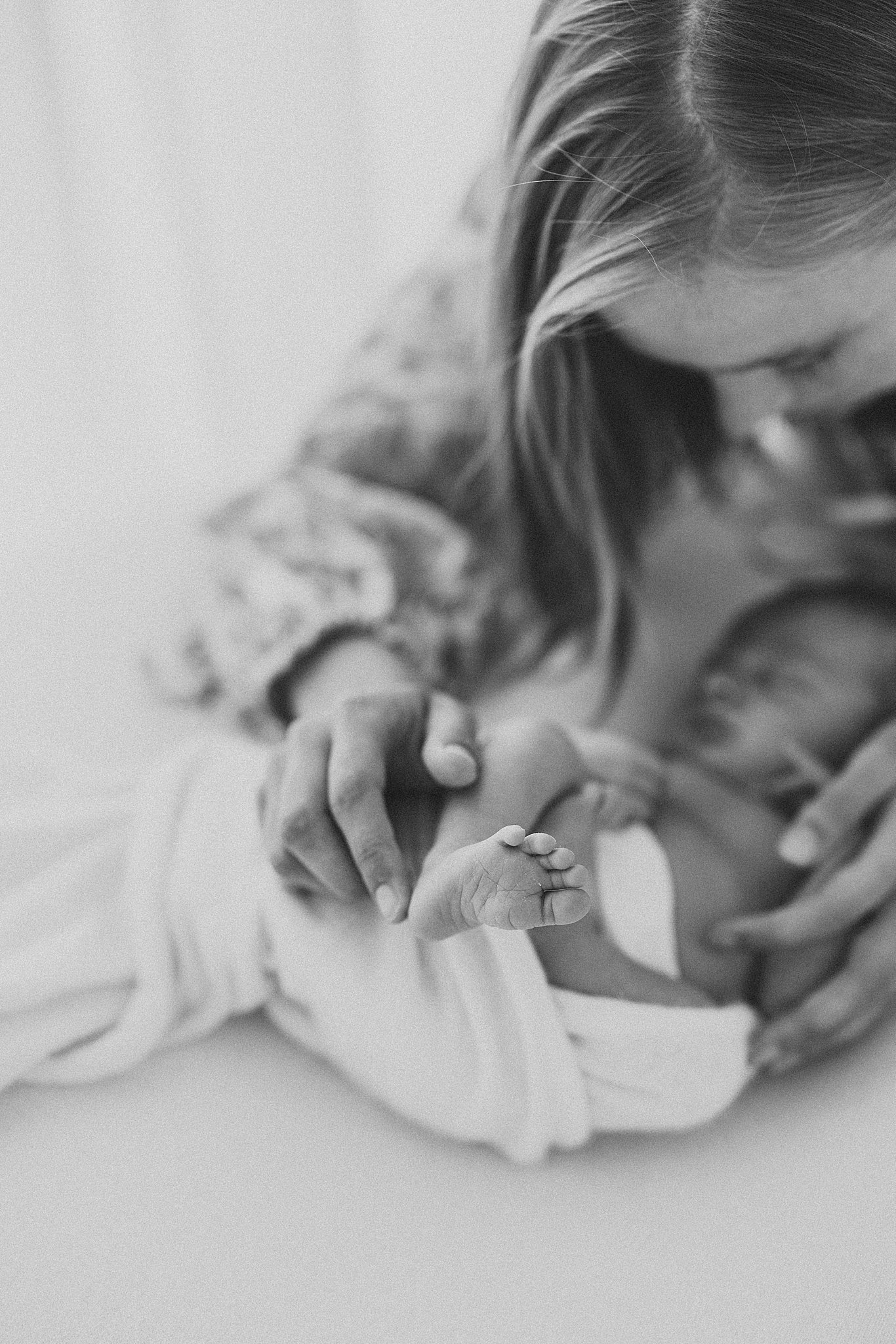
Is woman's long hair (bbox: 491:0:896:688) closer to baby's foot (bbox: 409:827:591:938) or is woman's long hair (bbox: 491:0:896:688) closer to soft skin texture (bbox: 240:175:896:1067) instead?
soft skin texture (bbox: 240:175:896:1067)

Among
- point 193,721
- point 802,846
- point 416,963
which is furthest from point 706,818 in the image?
point 193,721

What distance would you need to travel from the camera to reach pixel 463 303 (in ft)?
3.02

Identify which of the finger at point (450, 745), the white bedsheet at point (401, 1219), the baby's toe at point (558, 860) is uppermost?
the baby's toe at point (558, 860)

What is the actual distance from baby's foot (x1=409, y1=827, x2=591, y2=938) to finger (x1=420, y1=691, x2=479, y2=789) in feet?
0.27

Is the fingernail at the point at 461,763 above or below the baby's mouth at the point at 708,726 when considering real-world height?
above

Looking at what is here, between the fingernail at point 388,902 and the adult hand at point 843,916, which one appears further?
the adult hand at point 843,916

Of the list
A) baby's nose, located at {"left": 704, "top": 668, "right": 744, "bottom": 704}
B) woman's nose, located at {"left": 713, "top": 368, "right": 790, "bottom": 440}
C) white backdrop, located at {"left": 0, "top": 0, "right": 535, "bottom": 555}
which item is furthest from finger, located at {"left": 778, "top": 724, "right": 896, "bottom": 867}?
white backdrop, located at {"left": 0, "top": 0, "right": 535, "bottom": 555}

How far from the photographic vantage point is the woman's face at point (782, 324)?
0.54m

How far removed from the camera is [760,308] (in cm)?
55

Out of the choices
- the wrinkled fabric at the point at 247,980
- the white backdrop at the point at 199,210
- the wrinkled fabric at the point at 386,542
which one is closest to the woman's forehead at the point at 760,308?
the wrinkled fabric at the point at 386,542

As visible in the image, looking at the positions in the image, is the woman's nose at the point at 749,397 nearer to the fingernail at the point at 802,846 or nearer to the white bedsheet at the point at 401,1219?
the fingernail at the point at 802,846

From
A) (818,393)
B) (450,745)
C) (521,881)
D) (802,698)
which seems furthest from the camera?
(802,698)

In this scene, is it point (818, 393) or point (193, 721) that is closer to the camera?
point (818, 393)

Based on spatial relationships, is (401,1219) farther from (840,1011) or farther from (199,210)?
(199,210)
